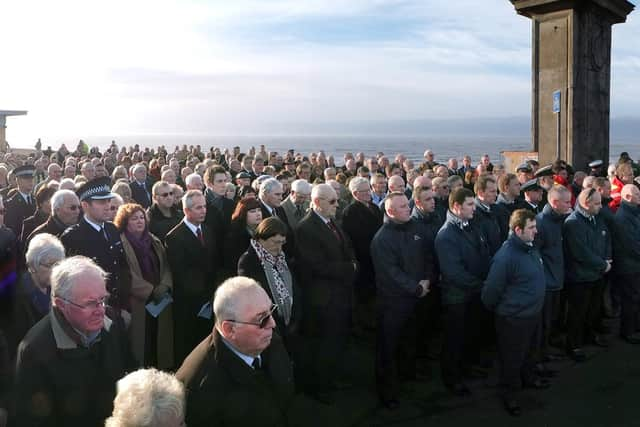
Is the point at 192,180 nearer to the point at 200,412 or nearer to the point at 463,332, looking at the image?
the point at 463,332

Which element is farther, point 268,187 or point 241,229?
point 268,187

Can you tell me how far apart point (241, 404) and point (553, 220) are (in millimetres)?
4857

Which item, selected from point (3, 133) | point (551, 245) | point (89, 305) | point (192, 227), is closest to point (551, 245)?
point (551, 245)

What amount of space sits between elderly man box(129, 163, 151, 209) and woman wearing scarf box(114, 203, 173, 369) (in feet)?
16.7

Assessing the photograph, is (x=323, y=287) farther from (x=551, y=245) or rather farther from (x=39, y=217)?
(x=39, y=217)

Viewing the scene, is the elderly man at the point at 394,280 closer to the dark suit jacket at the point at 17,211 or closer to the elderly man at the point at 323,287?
the elderly man at the point at 323,287

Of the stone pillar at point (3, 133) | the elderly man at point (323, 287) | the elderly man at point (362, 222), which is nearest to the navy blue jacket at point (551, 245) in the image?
the elderly man at point (362, 222)

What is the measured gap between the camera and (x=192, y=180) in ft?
27.7

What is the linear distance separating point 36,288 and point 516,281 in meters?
4.04

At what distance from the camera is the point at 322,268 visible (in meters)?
5.57

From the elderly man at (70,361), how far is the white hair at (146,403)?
94 centimetres

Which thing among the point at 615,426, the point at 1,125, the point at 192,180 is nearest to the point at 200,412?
the point at 615,426

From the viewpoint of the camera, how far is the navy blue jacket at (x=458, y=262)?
5.69m

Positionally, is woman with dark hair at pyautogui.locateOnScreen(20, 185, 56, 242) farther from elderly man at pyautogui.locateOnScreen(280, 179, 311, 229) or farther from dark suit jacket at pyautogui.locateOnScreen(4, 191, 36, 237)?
elderly man at pyautogui.locateOnScreen(280, 179, 311, 229)
